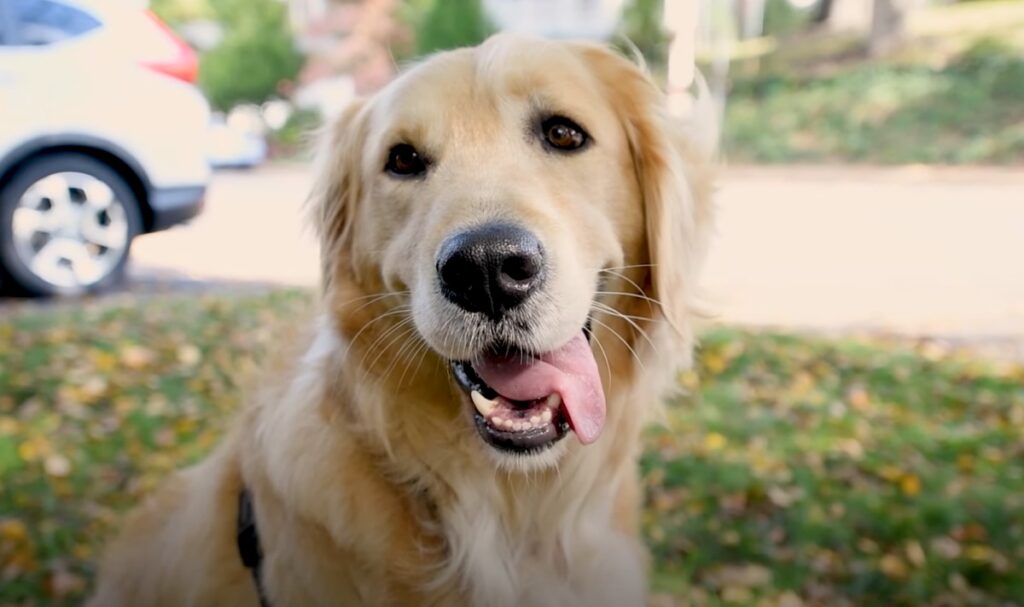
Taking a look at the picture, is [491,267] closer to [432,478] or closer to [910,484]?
[432,478]

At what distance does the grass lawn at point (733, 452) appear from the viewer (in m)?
2.65

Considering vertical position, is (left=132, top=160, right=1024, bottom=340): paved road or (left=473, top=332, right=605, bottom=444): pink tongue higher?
(left=132, top=160, right=1024, bottom=340): paved road

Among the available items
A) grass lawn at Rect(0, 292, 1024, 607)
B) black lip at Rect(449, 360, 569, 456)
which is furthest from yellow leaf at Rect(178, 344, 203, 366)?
black lip at Rect(449, 360, 569, 456)

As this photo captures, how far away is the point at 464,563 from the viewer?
1.83 meters

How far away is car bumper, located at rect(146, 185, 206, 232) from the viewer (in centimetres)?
277

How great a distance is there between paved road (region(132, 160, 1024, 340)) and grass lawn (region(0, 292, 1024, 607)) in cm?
34

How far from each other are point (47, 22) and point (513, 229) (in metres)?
1.43

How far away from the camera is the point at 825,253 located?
7121mm

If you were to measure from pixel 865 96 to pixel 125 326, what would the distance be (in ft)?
38.6

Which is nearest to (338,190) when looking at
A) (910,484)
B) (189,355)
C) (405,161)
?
(405,161)

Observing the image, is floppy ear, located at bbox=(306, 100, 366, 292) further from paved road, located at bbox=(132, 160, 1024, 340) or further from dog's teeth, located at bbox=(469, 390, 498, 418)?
dog's teeth, located at bbox=(469, 390, 498, 418)

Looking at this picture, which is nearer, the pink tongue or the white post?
the pink tongue

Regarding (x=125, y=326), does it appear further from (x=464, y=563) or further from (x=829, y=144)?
(x=829, y=144)

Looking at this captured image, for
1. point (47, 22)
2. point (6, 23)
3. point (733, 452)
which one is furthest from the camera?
point (733, 452)
